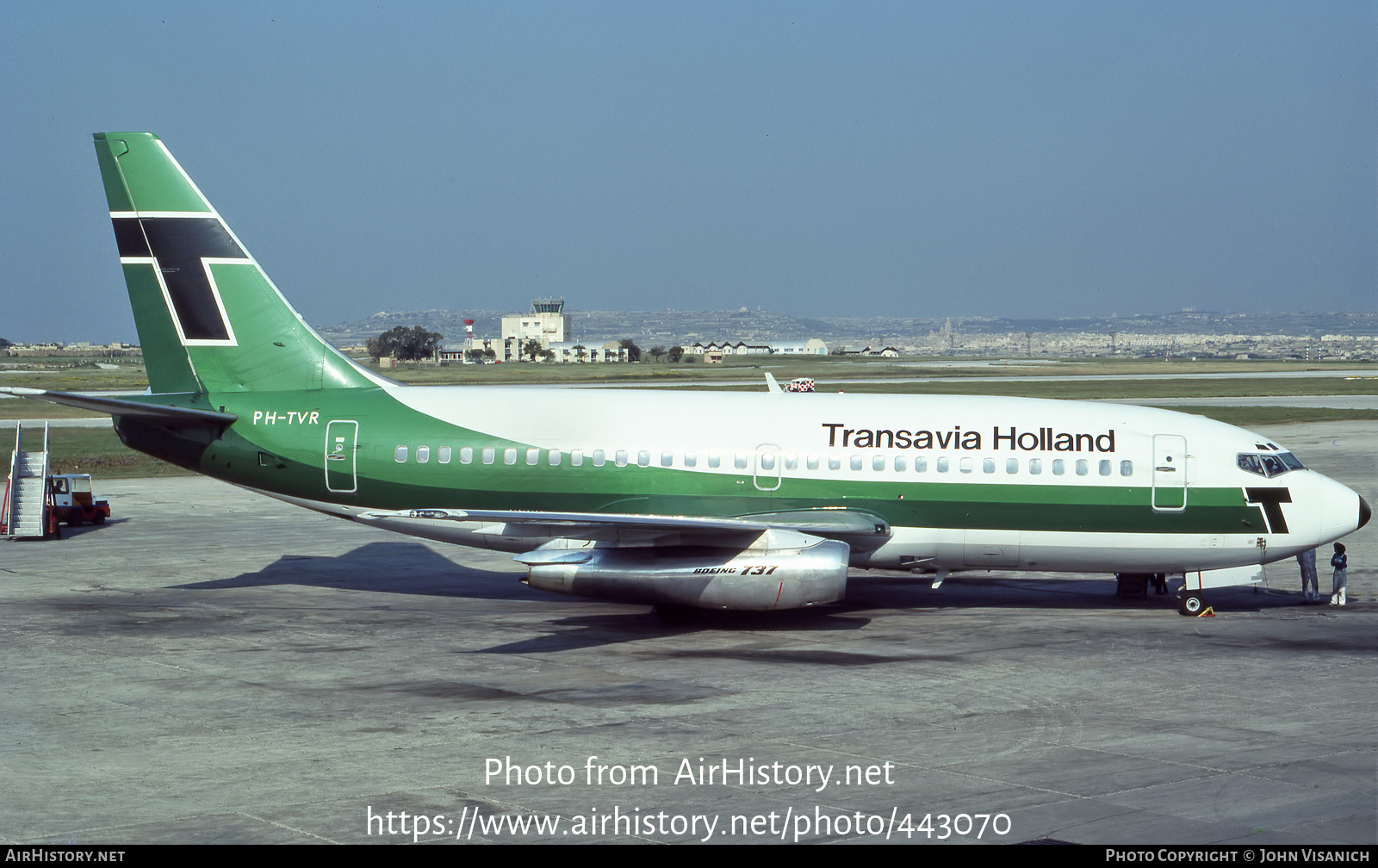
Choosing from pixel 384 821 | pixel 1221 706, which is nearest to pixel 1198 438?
pixel 1221 706

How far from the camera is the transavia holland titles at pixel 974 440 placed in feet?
82.8

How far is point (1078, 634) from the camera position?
78.0 feet

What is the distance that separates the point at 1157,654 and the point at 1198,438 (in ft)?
18.3

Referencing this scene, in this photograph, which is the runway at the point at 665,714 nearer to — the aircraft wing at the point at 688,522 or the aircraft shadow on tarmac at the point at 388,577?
the aircraft shadow on tarmac at the point at 388,577

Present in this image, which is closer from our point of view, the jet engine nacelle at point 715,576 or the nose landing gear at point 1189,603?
the jet engine nacelle at point 715,576

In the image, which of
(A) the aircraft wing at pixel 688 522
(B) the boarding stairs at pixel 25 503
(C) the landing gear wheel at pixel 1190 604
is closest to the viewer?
(A) the aircraft wing at pixel 688 522

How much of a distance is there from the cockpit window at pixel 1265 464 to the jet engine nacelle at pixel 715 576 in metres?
8.30

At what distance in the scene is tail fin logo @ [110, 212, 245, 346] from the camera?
90.2 ft

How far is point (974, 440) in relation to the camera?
25.3m

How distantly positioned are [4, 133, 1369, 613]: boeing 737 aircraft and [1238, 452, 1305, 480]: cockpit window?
0.19 ft

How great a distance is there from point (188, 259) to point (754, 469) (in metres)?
12.8
